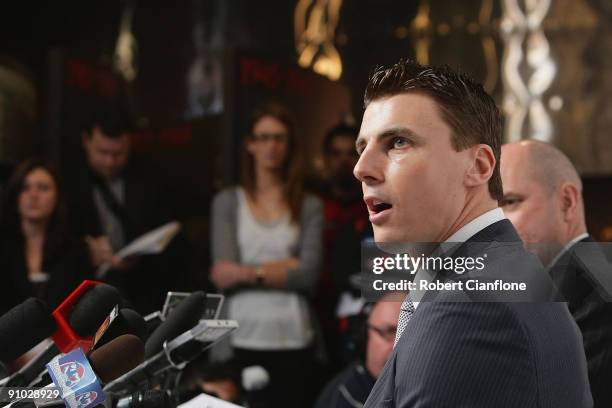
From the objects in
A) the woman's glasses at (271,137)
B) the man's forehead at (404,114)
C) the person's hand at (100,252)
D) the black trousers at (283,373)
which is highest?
the man's forehead at (404,114)

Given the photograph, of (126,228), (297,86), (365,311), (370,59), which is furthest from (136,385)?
(370,59)

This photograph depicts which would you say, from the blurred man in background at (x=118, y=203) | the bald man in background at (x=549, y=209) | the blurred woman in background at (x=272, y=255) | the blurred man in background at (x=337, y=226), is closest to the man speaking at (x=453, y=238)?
the bald man in background at (x=549, y=209)

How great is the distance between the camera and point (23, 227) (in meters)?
3.41

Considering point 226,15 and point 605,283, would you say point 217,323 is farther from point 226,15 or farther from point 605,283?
point 226,15

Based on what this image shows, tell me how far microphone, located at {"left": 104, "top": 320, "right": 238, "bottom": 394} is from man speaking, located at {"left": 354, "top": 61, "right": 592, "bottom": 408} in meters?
0.33

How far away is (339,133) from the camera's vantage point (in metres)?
3.71

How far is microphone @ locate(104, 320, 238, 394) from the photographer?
1442 millimetres

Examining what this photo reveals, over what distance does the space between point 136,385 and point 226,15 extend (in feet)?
13.9

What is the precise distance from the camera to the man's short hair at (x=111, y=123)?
3.83 meters

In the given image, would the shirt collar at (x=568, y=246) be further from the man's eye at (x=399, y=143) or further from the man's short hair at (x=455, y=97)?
the man's eye at (x=399, y=143)

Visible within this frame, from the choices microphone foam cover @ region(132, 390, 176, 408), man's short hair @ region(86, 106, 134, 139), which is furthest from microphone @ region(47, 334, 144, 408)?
man's short hair @ region(86, 106, 134, 139)

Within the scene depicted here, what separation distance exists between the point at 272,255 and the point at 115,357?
6.93 ft

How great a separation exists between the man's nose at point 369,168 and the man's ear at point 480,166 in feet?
0.45

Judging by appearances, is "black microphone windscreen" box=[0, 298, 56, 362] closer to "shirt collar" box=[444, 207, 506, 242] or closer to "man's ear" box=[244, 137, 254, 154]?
"shirt collar" box=[444, 207, 506, 242]
